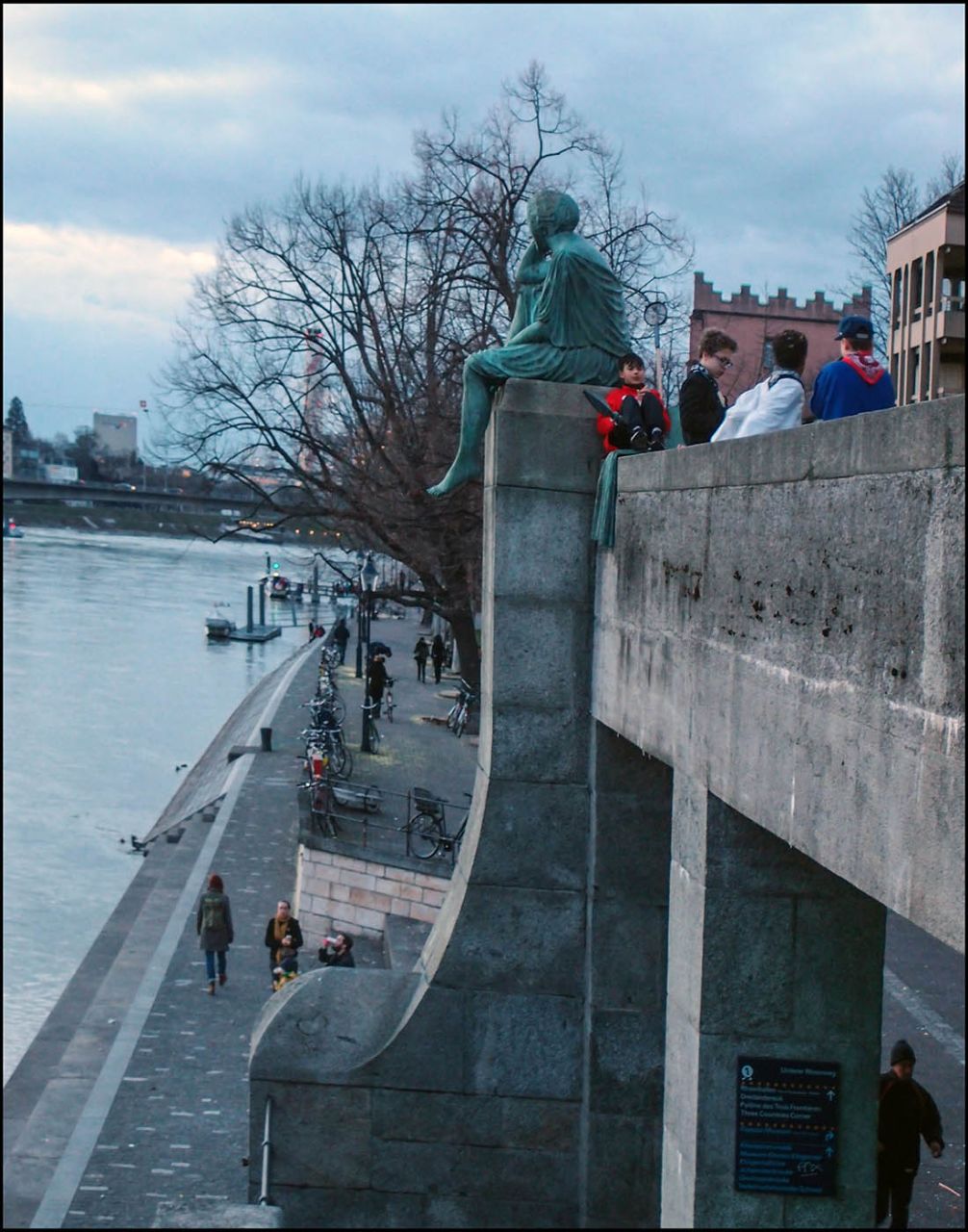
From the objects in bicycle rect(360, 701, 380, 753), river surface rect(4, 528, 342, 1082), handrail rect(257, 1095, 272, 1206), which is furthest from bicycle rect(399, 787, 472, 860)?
handrail rect(257, 1095, 272, 1206)

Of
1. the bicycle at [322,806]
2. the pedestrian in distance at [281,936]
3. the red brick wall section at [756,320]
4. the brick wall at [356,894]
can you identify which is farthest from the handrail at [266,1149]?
the red brick wall section at [756,320]

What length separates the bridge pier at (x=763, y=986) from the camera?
17.9 feet

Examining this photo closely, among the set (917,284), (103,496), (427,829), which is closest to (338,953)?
(427,829)

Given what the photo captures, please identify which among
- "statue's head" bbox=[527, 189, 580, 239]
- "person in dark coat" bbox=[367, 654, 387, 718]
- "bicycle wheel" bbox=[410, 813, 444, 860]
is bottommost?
"bicycle wheel" bbox=[410, 813, 444, 860]

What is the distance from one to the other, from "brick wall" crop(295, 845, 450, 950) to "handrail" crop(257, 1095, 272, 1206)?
8439mm

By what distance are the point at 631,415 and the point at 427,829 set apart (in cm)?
1129

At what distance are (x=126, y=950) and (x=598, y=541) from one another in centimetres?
A: 1165

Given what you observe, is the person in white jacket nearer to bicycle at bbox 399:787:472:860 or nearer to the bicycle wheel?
bicycle at bbox 399:787:472:860

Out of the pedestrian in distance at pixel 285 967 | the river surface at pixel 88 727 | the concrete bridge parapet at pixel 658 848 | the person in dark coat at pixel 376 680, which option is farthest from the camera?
the person in dark coat at pixel 376 680

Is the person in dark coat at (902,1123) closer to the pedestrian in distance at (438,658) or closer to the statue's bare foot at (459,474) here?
the statue's bare foot at (459,474)

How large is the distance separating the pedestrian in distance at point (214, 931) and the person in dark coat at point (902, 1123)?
324 inches

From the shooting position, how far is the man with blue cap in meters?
5.29

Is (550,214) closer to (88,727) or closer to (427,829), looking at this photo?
(427,829)

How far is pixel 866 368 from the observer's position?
527 cm
